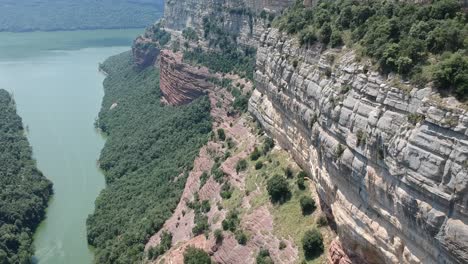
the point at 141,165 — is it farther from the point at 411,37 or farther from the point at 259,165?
the point at 411,37

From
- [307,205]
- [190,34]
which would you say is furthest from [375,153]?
[190,34]

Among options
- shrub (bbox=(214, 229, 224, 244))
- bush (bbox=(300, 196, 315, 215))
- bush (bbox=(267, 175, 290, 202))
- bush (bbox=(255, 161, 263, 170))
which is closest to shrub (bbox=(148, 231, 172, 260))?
shrub (bbox=(214, 229, 224, 244))

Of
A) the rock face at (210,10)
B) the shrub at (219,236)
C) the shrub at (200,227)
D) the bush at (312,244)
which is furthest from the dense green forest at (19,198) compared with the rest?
the rock face at (210,10)

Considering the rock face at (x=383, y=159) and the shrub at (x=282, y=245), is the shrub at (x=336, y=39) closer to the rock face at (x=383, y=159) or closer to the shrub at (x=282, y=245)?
the rock face at (x=383, y=159)

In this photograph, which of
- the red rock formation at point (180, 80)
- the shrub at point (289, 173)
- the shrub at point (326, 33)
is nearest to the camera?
the shrub at point (326, 33)

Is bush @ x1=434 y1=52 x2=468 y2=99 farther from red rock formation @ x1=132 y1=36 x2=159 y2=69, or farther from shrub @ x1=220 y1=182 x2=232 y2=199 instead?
red rock formation @ x1=132 y1=36 x2=159 y2=69
